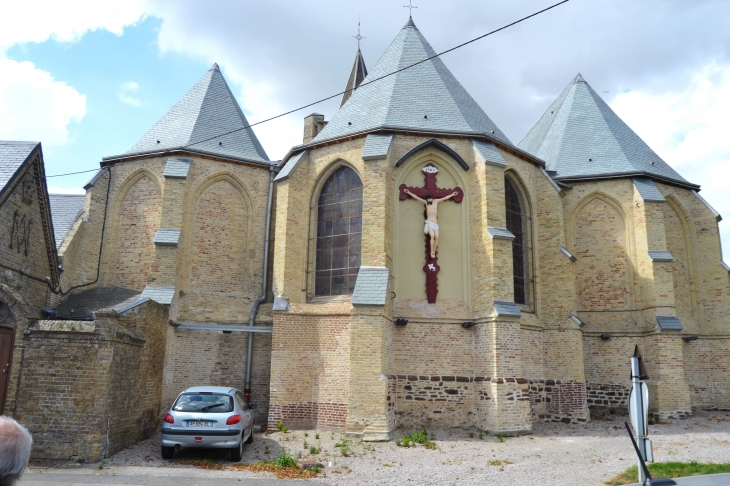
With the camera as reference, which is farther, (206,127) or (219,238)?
(206,127)

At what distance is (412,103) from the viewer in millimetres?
16688

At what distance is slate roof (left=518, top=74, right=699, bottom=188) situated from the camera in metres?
19.5

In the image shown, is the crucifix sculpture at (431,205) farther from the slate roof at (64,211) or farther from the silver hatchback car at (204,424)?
the slate roof at (64,211)

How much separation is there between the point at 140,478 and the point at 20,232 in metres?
6.63

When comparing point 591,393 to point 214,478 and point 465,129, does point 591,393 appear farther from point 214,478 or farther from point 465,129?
point 214,478

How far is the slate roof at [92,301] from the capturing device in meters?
15.2

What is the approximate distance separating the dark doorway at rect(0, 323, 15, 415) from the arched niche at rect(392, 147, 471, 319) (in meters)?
8.61

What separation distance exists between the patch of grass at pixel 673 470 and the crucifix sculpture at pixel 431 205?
6.52 meters

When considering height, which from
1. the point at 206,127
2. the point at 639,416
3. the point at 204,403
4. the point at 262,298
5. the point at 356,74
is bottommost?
the point at 204,403

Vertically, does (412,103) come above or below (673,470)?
above

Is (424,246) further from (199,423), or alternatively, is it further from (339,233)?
(199,423)

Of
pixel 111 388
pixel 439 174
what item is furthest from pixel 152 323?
pixel 439 174

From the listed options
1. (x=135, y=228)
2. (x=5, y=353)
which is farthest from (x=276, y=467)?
(x=135, y=228)

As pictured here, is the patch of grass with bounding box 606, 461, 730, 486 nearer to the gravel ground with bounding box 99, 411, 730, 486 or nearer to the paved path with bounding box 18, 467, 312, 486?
the gravel ground with bounding box 99, 411, 730, 486
